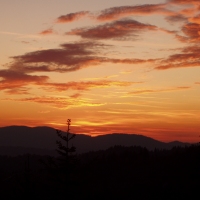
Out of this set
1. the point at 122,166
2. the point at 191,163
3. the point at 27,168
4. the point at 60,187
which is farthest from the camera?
the point at 122,166

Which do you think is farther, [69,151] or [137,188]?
[137,188]

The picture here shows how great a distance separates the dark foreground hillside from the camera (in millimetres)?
44875

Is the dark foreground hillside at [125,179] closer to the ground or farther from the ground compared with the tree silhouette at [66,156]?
closer to the ground

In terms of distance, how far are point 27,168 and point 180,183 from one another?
4644cm

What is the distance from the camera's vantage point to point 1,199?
249 ft

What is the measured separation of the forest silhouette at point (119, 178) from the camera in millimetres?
40156

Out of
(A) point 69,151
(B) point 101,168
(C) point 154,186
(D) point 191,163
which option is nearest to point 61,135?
(A) point 69,151

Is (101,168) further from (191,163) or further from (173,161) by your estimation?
(191,163)

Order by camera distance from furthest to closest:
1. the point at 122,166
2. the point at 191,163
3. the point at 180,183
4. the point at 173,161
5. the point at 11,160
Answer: the point at 11,160
the point at 122,166
the point at 173,161
the point at 191,163
the point at 180,183

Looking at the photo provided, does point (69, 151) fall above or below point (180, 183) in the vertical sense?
above

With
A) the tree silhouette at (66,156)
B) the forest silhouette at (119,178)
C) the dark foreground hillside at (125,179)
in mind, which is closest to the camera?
the tree silhouette at (66,156)

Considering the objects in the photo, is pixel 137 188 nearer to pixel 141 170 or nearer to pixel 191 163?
pixel 191 163

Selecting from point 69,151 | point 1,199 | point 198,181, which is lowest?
point 1,199

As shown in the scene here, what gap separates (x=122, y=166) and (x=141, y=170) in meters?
13.1
